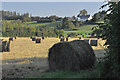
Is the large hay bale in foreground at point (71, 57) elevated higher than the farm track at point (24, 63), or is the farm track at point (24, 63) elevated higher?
the large hay bale in foreground at point (71, 57)

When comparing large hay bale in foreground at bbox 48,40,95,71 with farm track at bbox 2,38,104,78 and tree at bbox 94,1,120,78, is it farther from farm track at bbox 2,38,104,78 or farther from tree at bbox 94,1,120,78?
tree at bbox 94,1,120,78

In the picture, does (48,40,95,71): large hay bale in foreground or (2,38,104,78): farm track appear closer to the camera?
(48,40,95,71): large hay bale in foreground

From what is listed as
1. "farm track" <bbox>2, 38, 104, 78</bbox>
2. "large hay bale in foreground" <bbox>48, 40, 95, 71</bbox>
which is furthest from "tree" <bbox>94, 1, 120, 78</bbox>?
"farm track" <bbox>2, 38, 104, 78</bbox>

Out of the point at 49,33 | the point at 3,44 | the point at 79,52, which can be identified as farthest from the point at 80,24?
the point at 79,52

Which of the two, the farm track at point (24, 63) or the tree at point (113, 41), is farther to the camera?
the farm track at point (24, 63)

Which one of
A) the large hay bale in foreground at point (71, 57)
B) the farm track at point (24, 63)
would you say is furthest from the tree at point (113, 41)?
the farm track at point (24, 63)

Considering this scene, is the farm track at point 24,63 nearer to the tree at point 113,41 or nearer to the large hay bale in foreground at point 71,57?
the large hay bale in foreground at point 71,57

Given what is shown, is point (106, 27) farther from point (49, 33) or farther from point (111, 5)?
point (49, 33)

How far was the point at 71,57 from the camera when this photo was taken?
35.7 ft

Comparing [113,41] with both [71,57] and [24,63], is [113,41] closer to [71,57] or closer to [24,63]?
[71,57]

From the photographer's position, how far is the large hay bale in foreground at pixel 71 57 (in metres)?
10.7

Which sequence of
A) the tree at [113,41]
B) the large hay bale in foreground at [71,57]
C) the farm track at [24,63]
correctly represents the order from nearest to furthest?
the tree at [113,41] < the large hay bale in foreground at [71,57] < the farm track at [24,63]

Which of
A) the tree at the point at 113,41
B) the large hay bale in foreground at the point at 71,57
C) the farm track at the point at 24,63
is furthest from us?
the farm track at the point at 24,63

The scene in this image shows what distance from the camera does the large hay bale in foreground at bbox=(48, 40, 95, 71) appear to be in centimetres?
1072
